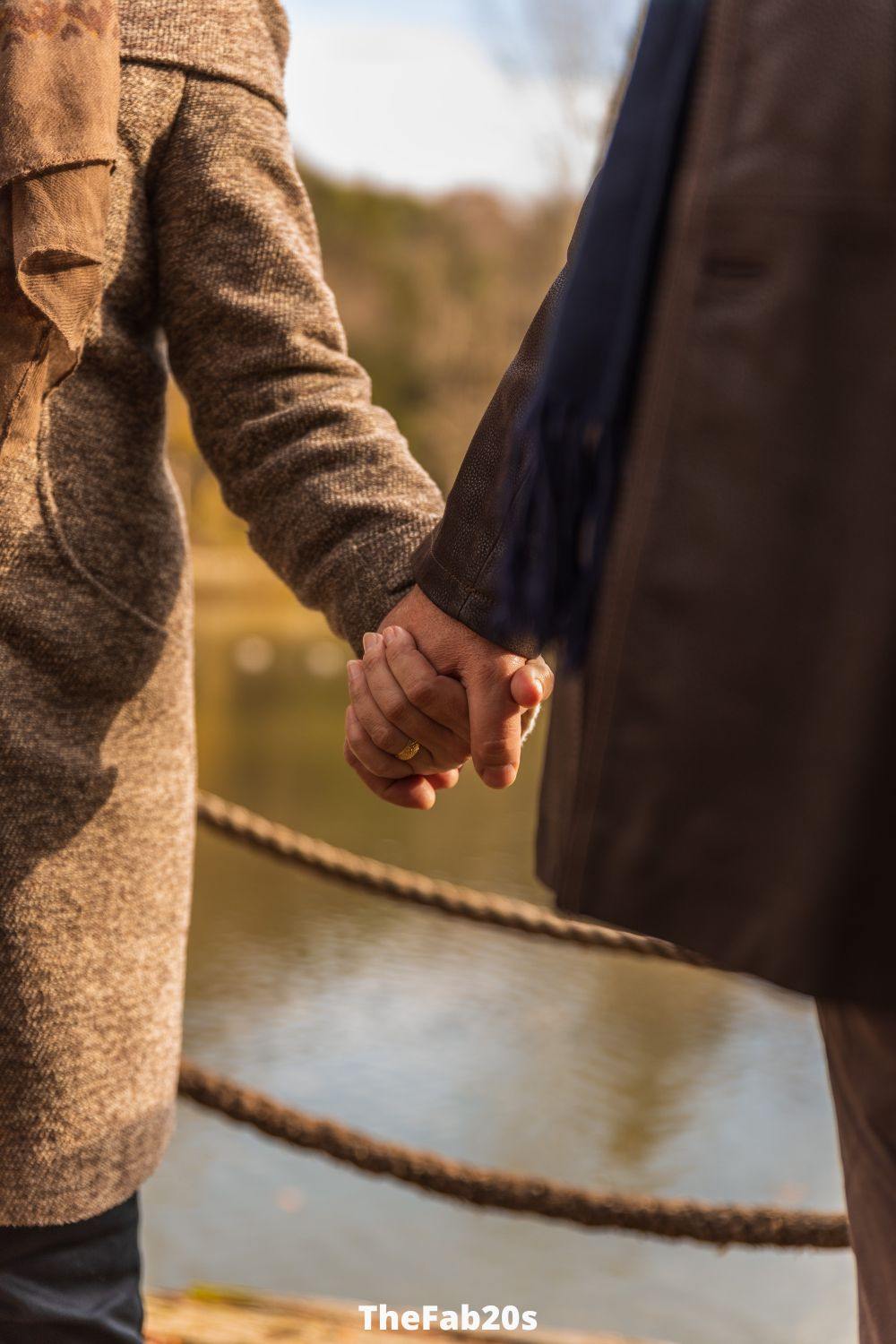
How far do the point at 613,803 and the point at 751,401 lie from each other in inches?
6.5

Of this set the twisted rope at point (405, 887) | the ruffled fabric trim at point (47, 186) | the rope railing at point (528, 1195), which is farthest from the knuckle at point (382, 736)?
the twisted rope at point (405, 887)

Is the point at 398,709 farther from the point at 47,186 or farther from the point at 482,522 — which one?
the point at 47,186

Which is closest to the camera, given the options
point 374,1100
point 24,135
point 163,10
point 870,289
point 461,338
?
point 870,289

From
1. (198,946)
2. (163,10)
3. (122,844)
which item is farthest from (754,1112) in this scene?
(163,10)

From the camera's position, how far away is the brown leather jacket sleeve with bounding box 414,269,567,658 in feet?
2.58

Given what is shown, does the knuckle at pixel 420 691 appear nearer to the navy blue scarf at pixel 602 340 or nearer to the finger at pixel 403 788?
the finger at pixel 403 788

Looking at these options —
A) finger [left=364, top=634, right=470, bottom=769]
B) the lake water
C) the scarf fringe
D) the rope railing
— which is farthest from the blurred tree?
the scarf fringe

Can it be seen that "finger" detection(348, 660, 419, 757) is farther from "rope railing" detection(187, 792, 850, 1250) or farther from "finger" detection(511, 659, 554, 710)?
"rope railing" detection(187, 792, 850, 1250)

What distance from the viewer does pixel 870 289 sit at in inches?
19.8

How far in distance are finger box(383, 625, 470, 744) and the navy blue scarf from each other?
9.7 inches

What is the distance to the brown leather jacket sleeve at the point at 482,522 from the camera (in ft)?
2.58

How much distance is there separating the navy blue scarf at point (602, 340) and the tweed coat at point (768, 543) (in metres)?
0.01

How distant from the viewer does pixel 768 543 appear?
0.52 metres

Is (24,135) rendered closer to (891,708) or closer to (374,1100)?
(891,708)
